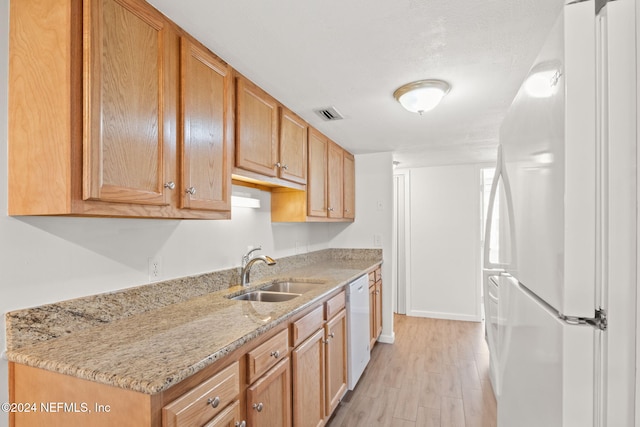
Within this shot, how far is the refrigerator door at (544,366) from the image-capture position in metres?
0.67

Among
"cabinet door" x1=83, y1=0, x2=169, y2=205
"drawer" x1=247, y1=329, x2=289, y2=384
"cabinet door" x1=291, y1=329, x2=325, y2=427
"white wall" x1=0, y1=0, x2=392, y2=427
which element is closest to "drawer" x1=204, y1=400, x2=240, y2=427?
"drawer" x1=247, y1=329, x2=289, y2=384

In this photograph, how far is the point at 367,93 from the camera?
202cm

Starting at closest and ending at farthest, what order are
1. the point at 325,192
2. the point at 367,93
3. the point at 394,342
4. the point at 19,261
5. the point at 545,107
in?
the point at 545,107 → the point at 19,261 → the point at 367,93 → the point at 325,192 → the point at 394,342

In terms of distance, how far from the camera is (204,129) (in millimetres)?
1467

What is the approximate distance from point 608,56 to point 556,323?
576mm

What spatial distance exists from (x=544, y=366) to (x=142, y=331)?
1315 mm

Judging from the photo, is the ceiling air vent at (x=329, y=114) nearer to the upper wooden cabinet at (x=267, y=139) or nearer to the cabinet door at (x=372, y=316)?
the upper wooden cabinet at (x=267, y=139)

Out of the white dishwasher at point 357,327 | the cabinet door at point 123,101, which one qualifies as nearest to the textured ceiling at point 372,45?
the cabinet door at point 123,101

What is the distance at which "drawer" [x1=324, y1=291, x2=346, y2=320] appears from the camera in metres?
2.06

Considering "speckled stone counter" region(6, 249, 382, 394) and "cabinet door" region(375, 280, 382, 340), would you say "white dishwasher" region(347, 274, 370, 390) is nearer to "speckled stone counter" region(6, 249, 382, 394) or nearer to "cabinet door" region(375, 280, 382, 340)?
"cabinet door" region(375, 280, 382, 340)

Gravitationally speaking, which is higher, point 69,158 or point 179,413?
point 69,158

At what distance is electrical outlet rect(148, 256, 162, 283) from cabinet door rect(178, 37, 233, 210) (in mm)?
417

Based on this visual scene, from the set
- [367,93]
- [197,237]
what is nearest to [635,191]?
[367,93]

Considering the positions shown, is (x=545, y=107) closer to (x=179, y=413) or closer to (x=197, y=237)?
(x=179, y=413)
